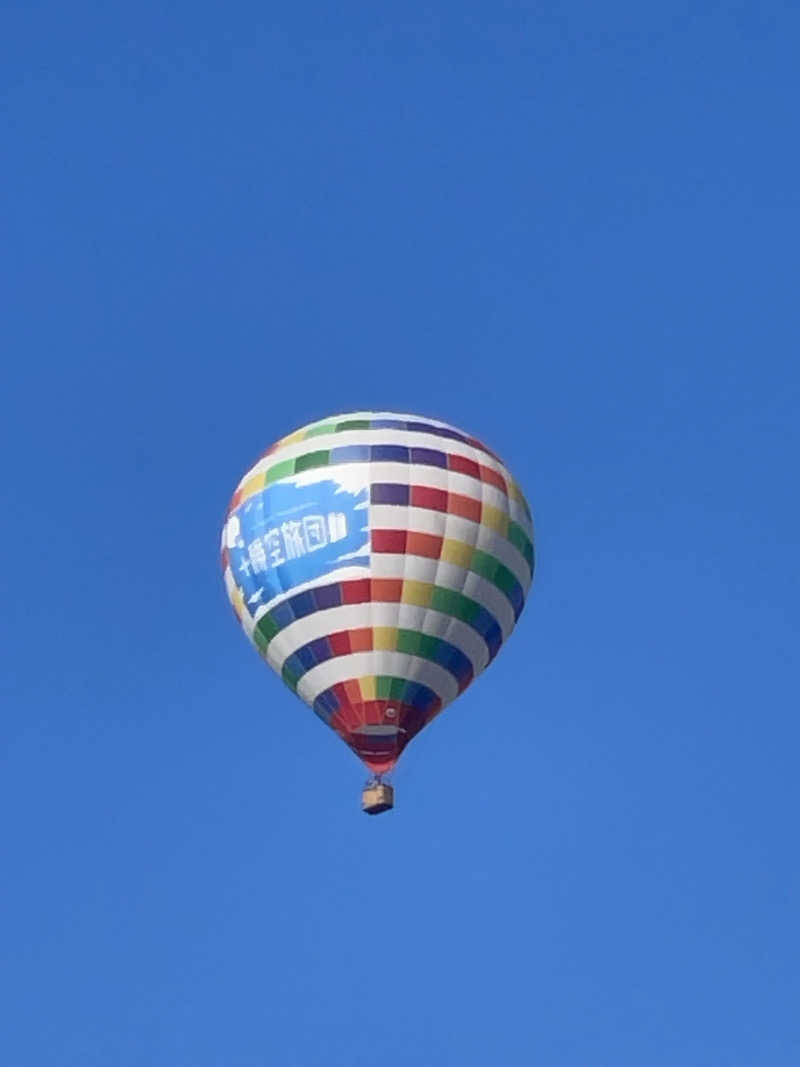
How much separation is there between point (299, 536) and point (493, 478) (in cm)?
269

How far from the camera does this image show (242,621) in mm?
54281

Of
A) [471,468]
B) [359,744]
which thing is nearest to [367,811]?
[359,744]

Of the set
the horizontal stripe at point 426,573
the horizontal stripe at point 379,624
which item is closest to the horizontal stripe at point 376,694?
the horizontal stripe at point 379,624

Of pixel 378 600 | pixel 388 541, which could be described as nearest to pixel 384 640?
pixel 378 600

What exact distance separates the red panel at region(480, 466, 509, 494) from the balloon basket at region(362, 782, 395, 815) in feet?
13.5

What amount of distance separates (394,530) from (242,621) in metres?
2.53

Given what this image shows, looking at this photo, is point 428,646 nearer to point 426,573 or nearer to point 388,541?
point 426,573

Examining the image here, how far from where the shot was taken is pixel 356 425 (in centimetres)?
5422

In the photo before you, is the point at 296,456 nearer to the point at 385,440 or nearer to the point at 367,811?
the point at 385,440

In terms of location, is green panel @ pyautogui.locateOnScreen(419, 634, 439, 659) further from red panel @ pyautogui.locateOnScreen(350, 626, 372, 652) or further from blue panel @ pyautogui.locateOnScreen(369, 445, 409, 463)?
blue panel @ pyautogui.locateOnScreen(369, 445, 409, 463)

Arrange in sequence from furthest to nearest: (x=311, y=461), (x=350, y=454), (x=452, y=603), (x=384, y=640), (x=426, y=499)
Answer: (x=311, y=461) < (x=350, y=454) < (x=426, y=499) < (x=452, y=603) < (x=384, y=640)

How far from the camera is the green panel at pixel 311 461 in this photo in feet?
177

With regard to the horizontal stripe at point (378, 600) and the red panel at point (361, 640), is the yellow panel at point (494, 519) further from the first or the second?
→ the red panel at point (361, 640)

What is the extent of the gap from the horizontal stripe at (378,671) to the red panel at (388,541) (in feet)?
4.25
